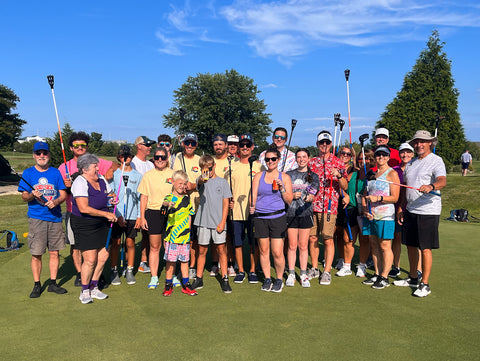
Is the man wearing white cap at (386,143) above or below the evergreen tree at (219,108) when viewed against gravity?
below

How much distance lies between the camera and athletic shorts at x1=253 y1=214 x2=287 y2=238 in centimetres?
533

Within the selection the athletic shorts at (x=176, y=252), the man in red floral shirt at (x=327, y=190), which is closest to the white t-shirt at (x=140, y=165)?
the athletic shorts at (x=176, y=252)

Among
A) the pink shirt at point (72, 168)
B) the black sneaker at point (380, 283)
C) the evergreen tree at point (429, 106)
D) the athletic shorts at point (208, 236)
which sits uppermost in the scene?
the evergreen tree at point (429, 106)

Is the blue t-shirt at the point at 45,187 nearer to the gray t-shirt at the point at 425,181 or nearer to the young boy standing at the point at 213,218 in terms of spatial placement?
the young boy standing at the point at 213,218

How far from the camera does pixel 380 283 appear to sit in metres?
5.48

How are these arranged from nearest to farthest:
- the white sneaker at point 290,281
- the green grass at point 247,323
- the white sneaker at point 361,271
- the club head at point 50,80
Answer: the green grass at point 247,323, the white sneaker at point 290,281, the club head at point 50,80, the white sneaker at point 361,271

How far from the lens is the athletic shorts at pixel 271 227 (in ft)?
17.5

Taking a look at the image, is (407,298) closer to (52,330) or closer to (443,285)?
(443,285)

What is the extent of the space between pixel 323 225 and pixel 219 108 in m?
44.1

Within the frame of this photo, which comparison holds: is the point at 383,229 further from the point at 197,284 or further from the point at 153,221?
the point at 153,221

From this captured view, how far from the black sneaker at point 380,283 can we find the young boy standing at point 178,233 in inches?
103

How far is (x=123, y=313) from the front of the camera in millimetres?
4504

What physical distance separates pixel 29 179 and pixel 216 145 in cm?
267

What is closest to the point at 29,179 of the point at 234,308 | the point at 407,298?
the point at 234,308
